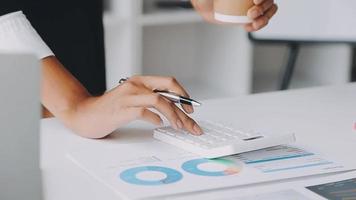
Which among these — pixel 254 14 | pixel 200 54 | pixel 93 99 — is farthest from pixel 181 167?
pixel 200 54

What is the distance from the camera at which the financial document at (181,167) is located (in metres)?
1.02

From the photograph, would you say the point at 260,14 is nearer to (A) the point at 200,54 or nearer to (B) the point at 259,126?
(B) the point at 259,126

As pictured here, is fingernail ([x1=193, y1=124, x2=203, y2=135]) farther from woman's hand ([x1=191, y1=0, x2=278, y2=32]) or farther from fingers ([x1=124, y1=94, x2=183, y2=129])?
woman's hand ([x1=191, y1=0, x2=278, y2=32])

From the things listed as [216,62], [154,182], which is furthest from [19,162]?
[216,62]

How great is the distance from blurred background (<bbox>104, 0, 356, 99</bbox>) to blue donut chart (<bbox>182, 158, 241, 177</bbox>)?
1.40 m

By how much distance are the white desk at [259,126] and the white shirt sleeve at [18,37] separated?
126 mm

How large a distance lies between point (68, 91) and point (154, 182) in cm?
36

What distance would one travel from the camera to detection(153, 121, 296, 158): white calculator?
1123mm

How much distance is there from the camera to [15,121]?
804mm

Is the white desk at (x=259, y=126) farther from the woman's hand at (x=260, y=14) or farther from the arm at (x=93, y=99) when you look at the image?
the woman's hand at (x=260, y=14)

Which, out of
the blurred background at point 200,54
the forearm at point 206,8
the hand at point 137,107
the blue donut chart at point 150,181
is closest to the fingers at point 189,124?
the hand at point 137,107

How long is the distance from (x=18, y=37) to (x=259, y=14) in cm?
41

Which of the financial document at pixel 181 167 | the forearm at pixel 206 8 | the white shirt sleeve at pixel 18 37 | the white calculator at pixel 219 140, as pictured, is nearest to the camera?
the financial document at pixel 181 167

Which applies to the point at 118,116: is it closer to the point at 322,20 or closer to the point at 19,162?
the point at 19,162
